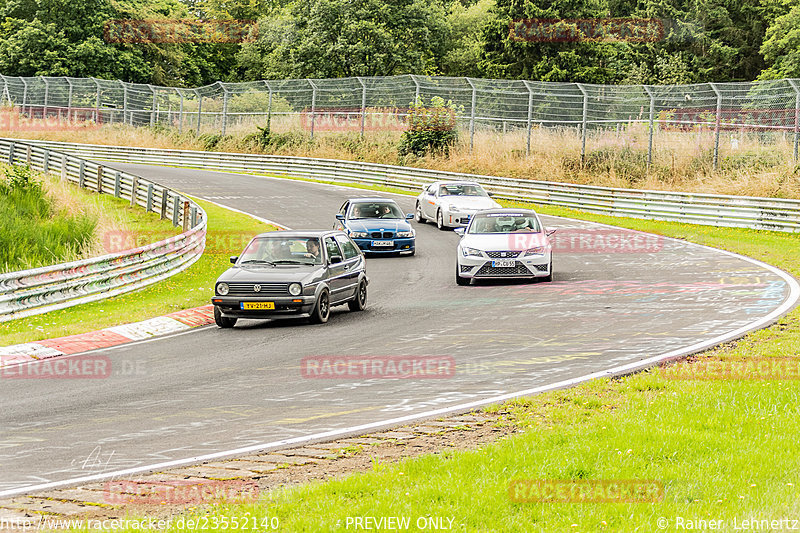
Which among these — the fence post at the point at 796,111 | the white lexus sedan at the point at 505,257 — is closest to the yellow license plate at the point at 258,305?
the white lexus sedan at the point at 505,257

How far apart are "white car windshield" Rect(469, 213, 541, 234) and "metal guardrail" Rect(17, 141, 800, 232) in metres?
12.6

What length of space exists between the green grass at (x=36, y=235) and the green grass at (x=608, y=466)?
1469 centimetres

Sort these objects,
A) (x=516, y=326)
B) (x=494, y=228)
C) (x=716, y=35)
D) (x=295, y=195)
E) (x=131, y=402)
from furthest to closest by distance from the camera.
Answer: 1. (x=716, y=35)
2. (x=295, y=195)
3. (x=494, y=228)
4. (x=516, y=326)
5. (x=131, y=402)

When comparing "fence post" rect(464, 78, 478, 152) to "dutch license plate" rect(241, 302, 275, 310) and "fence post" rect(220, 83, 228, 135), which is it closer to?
"fence post" rect(220, 83, 228, 135)

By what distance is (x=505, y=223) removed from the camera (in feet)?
68.0

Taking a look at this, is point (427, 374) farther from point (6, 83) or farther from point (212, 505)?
point (6, 83)

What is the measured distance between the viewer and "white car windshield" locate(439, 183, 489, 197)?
31656 millimetres

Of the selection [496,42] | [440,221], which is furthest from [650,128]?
[496,42]

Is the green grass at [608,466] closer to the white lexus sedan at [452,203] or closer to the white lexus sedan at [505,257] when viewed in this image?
the white lexus sedan at [505,257]

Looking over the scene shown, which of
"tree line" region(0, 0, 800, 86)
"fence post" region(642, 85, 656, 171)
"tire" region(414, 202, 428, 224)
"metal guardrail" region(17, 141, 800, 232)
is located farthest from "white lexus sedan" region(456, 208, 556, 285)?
"tree line" region(0, 0, 800, 86)

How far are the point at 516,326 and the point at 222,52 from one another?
82.9m

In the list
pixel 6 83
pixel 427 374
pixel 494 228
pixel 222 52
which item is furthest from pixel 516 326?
pixel 222 52

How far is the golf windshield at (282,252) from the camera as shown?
53.0 ft

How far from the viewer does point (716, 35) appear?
2633 inches
